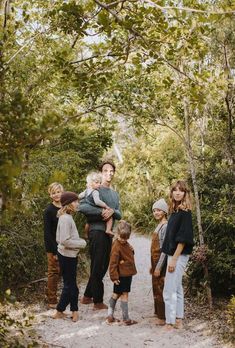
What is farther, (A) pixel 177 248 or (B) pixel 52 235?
(B) pixel 52 235

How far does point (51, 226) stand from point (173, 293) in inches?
73.2

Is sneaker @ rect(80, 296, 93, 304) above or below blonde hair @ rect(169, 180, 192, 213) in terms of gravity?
below

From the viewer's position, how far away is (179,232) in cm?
500

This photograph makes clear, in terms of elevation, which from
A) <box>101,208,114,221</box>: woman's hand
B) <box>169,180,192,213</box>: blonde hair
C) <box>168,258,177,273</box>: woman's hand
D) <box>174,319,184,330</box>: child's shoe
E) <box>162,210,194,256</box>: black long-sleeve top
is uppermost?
<box>169,180,192,213</box>: blonde hair

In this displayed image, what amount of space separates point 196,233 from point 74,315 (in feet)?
7.12

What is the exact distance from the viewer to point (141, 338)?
4.99 meters

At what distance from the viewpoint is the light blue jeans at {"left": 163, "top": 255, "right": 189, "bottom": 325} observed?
505 centimetres

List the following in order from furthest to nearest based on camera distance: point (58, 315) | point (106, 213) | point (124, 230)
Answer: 1. point (106, 213)
2. point (58, 315)
3. point (124, 230)

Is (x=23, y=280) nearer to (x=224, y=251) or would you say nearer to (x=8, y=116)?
(x=224, y=251)

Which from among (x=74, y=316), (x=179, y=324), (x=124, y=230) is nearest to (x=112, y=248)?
(x=124, y=230)

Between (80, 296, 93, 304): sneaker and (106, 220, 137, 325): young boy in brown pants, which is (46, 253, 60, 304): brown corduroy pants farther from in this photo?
(106, 220, 137, 325): young boy in brown pants

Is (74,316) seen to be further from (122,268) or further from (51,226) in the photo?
(51,226)

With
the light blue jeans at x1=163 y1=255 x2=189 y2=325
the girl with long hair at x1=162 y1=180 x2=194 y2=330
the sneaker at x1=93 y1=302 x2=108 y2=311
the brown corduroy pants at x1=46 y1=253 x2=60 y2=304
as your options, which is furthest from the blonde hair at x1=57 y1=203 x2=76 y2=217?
the sneaker at x1=93 y1=302 x2=108 y2=311

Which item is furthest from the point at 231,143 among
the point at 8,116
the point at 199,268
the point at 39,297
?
the point at 8,116
